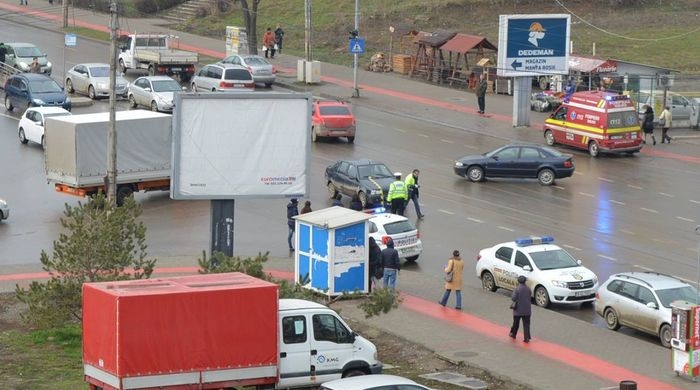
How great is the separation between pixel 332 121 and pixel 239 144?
18193 mm

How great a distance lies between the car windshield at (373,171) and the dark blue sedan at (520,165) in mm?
3762

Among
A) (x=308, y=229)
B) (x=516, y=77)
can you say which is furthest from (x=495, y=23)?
(x=308, y=229)

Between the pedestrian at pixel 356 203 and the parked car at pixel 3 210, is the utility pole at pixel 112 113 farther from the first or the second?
the pedestrian at pixel 356 203

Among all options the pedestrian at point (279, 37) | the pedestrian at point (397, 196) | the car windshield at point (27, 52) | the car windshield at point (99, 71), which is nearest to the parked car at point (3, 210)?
the pedestrian at point (397, 196)

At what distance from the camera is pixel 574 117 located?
49.2m

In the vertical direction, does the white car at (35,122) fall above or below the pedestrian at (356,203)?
above

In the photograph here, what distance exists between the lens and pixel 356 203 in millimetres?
38125

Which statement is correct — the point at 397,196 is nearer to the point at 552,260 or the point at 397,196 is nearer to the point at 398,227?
the point at 398,227

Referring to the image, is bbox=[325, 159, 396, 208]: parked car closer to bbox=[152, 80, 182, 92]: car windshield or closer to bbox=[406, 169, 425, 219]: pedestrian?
bbox=[406, 169, 425, 219]: pedestrian

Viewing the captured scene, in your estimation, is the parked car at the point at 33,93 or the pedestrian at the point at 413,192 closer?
the pedestrian at the point at 413,192

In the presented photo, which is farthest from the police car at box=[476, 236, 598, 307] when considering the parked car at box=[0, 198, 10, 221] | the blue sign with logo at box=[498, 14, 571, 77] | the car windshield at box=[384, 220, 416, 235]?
the blue sign with logo at box=[498, 14, 571, 77]

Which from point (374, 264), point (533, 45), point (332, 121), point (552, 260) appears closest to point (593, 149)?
point (533, 45)

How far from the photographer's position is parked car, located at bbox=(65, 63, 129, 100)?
5719cm

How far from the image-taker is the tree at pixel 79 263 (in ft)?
86.2
